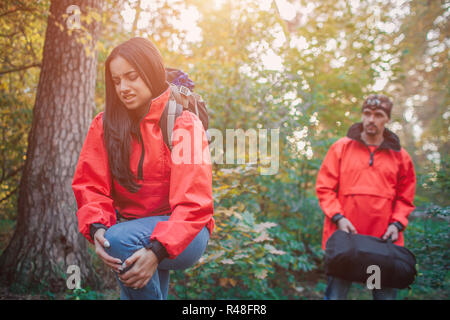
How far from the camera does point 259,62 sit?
14.2 ft

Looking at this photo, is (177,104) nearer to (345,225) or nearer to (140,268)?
(140,268)

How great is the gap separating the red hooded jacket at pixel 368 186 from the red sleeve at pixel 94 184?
1.94 metres

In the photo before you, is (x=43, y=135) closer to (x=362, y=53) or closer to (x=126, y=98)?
(x=126, y=98)

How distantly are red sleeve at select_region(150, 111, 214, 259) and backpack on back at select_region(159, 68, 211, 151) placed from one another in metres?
0.04

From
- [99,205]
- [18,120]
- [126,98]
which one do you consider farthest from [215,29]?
[99,205]

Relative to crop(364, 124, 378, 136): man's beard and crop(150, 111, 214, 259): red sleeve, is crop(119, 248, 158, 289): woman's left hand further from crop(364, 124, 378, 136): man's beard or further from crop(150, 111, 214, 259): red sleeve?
crop(364, 124, 378, 136): man's beard

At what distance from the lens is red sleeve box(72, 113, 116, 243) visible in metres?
1.59

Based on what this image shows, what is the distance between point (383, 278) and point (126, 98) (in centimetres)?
230

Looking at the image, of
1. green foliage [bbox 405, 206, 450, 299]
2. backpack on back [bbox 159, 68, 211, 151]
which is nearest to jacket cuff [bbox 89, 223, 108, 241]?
backpack on back [bbox 159, 68, 211, 151]

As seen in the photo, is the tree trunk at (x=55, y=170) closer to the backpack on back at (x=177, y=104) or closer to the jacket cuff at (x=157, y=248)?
the backpack on back at (x=177, y=104)

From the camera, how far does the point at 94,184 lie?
66.2 inches

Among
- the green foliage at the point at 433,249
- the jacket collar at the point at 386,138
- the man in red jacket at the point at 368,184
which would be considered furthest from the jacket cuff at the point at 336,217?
the green foliage at the point at 433,249

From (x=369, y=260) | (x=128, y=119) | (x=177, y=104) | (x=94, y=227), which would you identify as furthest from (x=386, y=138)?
(x=94, y=227)

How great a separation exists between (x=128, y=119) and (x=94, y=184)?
0.41m
